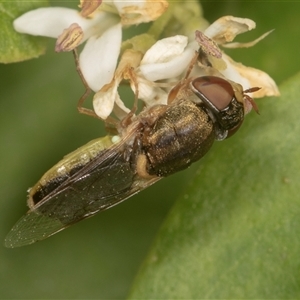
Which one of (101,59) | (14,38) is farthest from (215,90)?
(14,38)

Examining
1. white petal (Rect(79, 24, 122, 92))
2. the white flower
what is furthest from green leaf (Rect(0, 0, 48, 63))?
white petal (Rect(79, 24, 122, 92))

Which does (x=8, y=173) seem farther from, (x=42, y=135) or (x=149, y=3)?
(x=149, y=3)

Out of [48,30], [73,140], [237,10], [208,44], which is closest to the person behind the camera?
[208,44]

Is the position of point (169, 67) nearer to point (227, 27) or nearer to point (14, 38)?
point (227, 27)

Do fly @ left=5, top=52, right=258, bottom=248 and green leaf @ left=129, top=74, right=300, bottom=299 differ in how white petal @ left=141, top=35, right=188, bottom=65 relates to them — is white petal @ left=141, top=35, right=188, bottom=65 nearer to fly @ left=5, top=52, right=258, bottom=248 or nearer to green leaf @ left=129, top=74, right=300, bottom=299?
fly @ left=5, top=52, right=258, bottom=248

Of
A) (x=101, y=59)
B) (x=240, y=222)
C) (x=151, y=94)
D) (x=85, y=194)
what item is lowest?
(x=240, y=222)

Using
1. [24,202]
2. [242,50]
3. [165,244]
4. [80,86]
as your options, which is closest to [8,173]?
[24,202]

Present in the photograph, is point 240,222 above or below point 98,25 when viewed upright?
below
